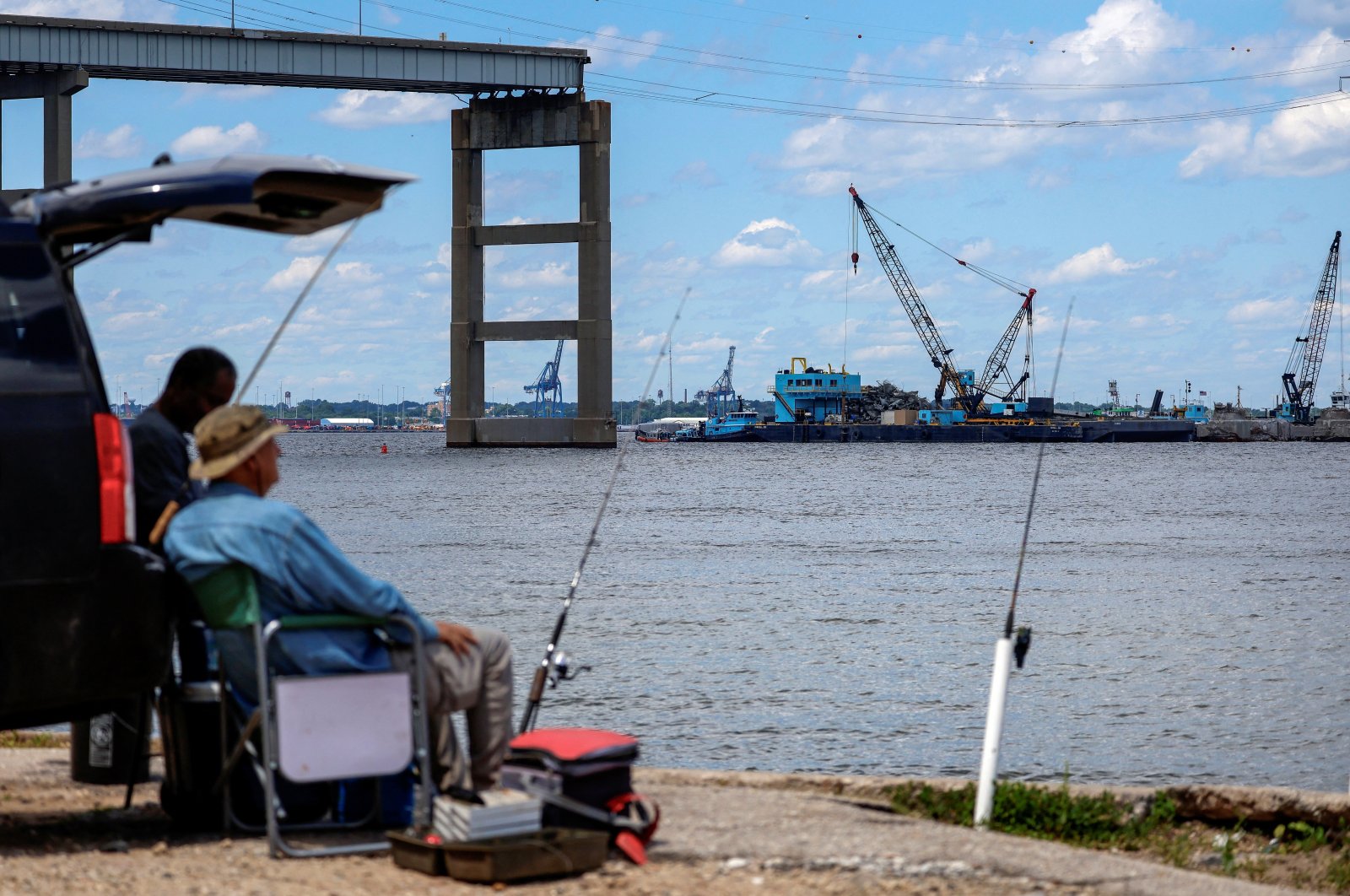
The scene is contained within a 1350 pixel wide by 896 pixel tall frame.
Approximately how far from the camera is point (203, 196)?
15.8 ft

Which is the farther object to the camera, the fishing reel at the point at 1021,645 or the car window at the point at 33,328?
the fishing reel at the point at 1021,645

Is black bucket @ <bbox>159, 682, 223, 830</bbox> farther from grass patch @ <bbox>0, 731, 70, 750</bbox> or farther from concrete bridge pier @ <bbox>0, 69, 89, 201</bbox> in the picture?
concrete bridge pier @ <bbox>0, 69, 89, 201</bbox>

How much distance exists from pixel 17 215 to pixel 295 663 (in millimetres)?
1612

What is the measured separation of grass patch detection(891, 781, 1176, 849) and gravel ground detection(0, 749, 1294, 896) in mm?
653

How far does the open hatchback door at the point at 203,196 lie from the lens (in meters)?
4.81

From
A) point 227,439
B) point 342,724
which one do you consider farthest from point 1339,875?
A: point 227,439

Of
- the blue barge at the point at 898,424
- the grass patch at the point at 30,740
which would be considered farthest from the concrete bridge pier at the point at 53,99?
the blue barge at the point at 898,424

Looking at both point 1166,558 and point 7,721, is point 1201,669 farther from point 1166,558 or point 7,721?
point 1166,558

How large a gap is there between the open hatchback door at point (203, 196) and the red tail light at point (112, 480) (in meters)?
0.64

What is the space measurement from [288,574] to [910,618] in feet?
49.5

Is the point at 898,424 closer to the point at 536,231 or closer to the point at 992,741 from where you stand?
the point at 536,231

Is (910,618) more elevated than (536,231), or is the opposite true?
(536,231)

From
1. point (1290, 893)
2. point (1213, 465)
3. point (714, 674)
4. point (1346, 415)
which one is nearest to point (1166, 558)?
point (714, 674)

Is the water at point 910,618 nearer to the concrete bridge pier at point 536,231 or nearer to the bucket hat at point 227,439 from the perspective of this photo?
the bucket hat at point 227,439
